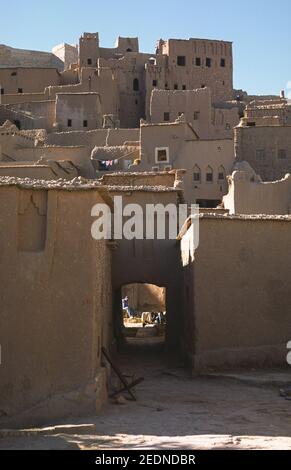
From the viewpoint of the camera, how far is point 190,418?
10445 millimetres

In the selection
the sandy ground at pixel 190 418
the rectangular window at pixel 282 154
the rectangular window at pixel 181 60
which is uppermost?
the rectangular window at pixel 181 60

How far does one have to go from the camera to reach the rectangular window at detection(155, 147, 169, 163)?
107ft

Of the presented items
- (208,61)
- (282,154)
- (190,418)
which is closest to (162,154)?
(282,154)

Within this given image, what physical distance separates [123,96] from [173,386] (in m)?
A: 36.7

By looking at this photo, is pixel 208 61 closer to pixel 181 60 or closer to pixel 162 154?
pixel 181 60

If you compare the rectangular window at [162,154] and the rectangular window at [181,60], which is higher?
the rectangular window at [181,60]

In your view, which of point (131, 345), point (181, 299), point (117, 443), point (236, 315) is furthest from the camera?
point (131, 345)

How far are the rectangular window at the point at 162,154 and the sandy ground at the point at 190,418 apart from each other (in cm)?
1859

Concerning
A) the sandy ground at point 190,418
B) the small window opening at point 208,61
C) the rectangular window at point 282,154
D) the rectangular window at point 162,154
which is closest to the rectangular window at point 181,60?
the small window opening at point 208,61

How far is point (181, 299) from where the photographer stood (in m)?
17.8

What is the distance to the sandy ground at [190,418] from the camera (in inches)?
331

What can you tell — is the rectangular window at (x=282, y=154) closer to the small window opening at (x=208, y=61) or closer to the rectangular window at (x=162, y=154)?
the rectangular window at (x=162, y=154)

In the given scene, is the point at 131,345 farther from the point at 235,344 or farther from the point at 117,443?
the point at 117,443
